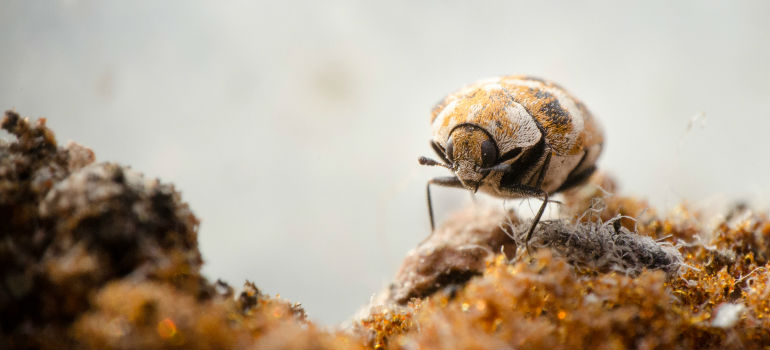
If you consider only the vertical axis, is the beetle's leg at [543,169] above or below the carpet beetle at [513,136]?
below

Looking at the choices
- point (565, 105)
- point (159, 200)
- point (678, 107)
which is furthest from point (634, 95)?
point (159, 200)

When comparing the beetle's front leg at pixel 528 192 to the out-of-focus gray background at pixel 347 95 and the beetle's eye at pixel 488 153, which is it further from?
the out-of-focus gray background at pixel 347 95

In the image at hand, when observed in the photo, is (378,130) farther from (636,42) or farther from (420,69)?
(636,42)

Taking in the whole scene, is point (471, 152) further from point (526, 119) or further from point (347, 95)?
point (347, 95)

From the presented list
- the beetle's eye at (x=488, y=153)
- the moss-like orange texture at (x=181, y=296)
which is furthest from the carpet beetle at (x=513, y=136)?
the moss-like orange texture at (x=181, y=296)

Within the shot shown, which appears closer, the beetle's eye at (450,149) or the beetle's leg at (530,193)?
the beetle's leg at (530,193)

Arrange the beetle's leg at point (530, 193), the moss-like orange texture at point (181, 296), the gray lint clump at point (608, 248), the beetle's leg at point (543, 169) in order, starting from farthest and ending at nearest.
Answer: the beetle's leg at point (543, 169) → the beetle's leg at point (530, 193) → the gray lint clump at point (608, 248) → the moss-like orange texture at point (181, 296)

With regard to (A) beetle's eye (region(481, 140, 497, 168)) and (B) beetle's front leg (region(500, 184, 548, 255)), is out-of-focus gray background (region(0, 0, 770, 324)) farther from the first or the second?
(A) beetle's eye (region(481, 140, 497, 168))

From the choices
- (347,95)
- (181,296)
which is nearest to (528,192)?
(181,296)

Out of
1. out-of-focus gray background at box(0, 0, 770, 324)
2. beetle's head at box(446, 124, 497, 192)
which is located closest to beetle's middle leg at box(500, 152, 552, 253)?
beetle's head at box(446, 124, 497, 192)
